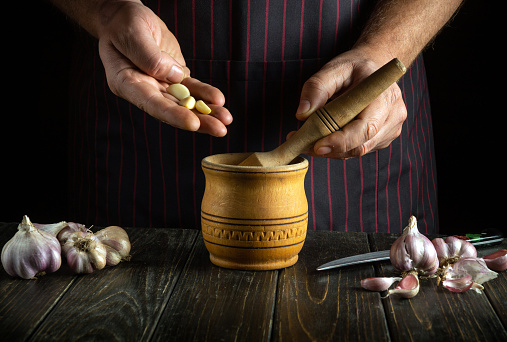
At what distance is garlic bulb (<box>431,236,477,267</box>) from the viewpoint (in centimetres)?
113

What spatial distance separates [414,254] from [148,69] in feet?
2.22

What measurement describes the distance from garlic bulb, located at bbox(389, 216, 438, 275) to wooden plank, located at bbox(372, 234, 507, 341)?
0.04 metres

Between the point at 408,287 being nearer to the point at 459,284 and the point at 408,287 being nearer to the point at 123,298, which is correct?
the point at 459,284

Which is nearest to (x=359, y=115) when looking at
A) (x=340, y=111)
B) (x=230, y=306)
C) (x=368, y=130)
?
(x=368, y=130)

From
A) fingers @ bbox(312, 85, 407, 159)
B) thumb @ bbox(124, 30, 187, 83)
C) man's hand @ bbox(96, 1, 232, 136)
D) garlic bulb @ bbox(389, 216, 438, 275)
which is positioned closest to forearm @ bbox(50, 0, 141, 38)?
man's hand @ bbox(96, 1, 232, 136)

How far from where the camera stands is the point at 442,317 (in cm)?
92

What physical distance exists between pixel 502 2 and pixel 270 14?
46.4 inches

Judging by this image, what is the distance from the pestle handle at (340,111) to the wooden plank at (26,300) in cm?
47

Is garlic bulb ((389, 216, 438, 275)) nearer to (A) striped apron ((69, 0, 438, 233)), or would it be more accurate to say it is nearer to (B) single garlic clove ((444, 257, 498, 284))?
(B) single garlic clove ((444, 257, 498, 284))

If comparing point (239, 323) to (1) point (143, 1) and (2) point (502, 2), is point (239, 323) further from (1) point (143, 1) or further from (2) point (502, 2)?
(2) point (502, 2)

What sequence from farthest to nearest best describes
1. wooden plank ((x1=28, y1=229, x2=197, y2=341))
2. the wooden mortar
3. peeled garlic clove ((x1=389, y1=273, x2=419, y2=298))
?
the wooden mortar → peeled garlic clove ((x1=389, y1=273, x2=419, y2=298)) → wooden plank ((x1=28, y1=229, x2=197, y2=341))

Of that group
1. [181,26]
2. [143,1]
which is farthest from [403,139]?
[143,1]

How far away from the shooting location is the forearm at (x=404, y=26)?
1.52 meters

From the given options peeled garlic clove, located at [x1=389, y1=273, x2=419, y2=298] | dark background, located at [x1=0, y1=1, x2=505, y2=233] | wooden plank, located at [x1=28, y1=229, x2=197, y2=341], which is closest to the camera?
wooden plank, located at [x1=28, y1=229, x2=197, y2=341]
